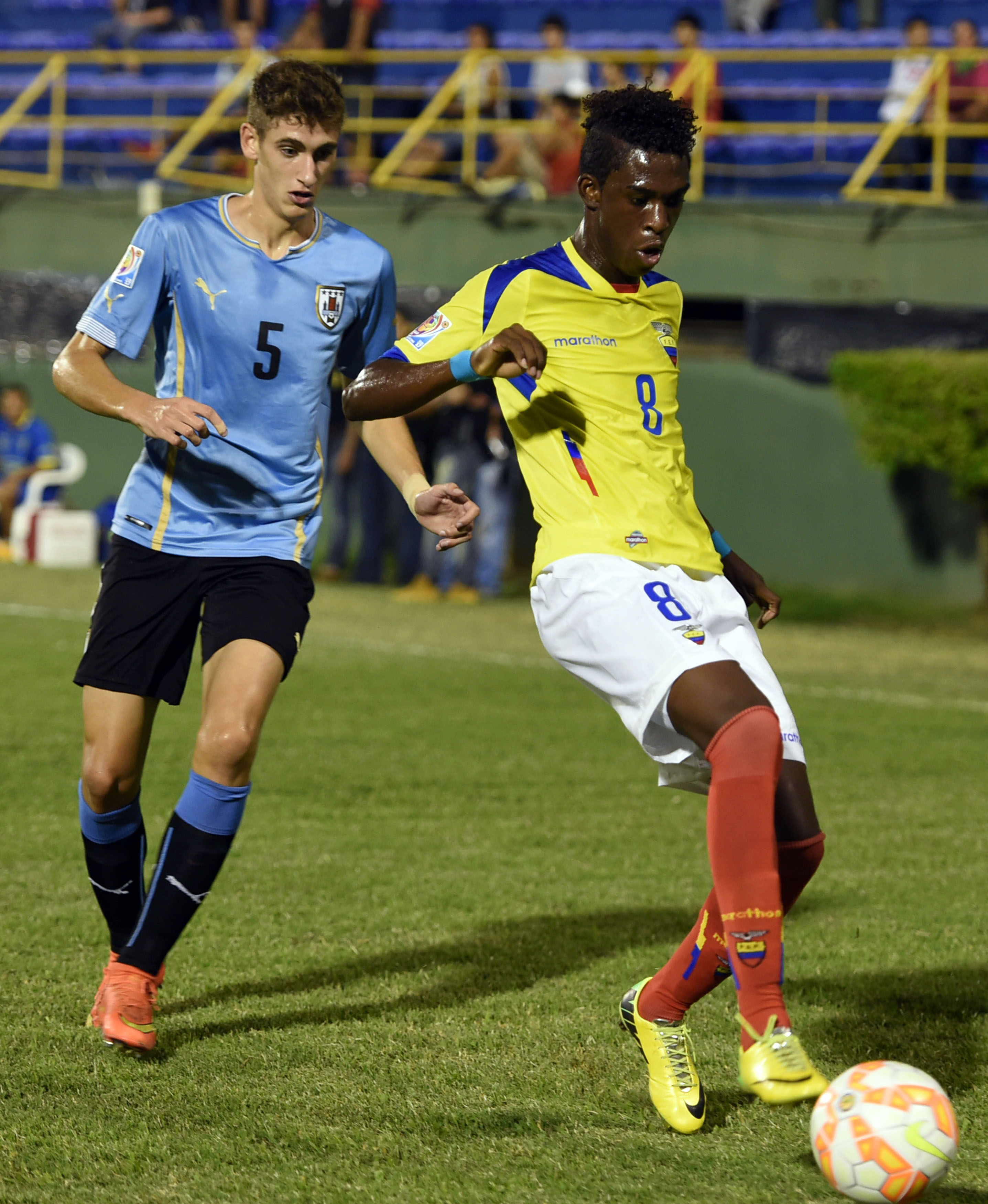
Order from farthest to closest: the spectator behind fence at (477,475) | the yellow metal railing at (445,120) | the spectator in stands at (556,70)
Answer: the spectator in stands at (556,70) < the yellow metal railing at (445,120) < the spectator behind fence at (477,475)

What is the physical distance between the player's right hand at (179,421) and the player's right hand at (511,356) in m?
0.66

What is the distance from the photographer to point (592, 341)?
4141 millimetres

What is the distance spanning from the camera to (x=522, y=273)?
419 cm

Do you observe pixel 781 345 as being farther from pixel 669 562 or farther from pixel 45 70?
pixel 669 562

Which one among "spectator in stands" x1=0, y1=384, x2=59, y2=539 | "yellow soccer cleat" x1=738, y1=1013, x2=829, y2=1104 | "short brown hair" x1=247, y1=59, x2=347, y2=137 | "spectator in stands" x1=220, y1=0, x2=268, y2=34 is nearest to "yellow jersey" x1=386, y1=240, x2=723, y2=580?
"short brown hair" x1=247, y1=59, x2=347, y2=137

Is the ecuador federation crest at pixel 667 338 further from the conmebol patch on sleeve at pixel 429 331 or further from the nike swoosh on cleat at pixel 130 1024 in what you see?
the nike swoosh on cleat at pixel 130 1024

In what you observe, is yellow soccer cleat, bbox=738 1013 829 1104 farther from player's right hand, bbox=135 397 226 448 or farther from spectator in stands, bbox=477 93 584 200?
spectator in stands, bbox=477 93 584 200

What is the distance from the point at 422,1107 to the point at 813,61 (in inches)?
628

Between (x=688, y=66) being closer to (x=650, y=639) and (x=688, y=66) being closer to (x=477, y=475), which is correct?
(x=477, y=475)

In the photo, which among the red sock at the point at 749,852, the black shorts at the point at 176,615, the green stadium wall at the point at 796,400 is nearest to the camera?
the red sock at the point at 749,852

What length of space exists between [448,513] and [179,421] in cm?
65

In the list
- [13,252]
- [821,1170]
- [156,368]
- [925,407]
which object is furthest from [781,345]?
[821,1170]

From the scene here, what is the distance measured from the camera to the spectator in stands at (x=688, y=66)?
670 inches

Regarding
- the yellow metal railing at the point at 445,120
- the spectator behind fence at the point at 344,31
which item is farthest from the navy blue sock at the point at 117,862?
the spectator behind fence at the point at 344,31
